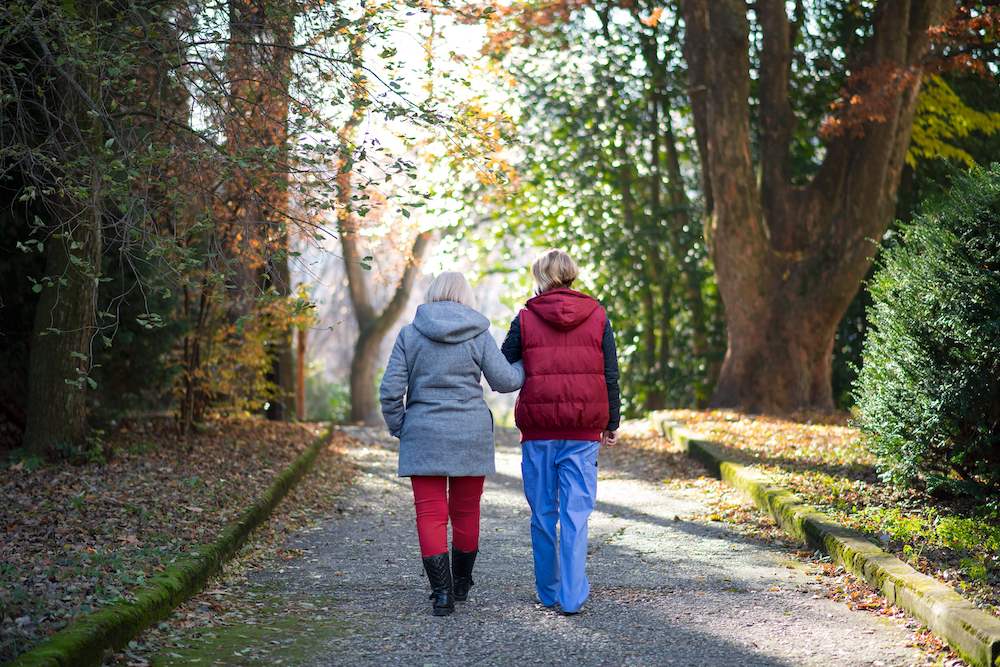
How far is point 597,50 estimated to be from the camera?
17203 mm

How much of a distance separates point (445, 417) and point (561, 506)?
0.83 m

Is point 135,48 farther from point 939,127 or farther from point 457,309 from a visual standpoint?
point 939,127

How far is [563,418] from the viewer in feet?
16.4

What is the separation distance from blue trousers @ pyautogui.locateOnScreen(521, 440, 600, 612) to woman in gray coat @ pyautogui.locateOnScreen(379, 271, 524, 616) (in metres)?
0.29

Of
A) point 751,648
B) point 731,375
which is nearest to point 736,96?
point 731,375

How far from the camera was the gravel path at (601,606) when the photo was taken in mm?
4273

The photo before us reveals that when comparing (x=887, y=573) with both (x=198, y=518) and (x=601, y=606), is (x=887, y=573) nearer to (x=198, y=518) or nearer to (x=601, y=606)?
(x=601, y=606)

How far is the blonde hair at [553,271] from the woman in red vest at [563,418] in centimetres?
6

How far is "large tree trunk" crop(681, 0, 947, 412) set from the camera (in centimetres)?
1273

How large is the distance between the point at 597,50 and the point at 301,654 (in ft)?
49.2

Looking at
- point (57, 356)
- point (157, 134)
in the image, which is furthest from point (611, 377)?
point (57, 356)

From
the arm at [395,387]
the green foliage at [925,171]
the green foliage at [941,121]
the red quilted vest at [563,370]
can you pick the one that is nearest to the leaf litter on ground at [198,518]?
the arm at [395,387]

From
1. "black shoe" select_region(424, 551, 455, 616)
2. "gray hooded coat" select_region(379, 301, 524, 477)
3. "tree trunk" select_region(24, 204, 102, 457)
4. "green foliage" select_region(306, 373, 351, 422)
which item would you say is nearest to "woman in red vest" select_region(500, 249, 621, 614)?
"gray hooded coat" select_region(379, 301, 524, 477)

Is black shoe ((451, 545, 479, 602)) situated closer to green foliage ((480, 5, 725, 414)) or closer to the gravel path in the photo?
the gravel path
